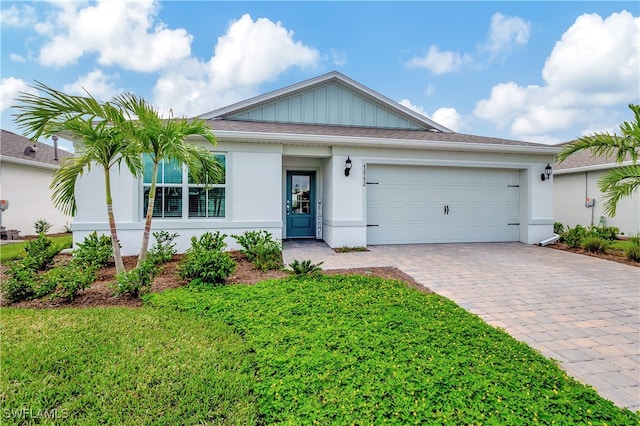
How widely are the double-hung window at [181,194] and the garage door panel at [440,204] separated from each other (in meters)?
4.35

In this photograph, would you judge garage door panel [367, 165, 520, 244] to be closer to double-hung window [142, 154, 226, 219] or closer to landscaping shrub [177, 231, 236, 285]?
double-hung window [142, 154, 226, 219]

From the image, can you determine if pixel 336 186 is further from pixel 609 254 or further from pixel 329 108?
pixel 609 254

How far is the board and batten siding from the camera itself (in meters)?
11.1

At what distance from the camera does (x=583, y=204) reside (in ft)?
40.6

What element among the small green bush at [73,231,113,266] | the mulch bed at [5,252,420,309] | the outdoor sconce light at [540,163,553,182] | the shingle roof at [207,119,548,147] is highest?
the shingle roof at [207,119,548,147]

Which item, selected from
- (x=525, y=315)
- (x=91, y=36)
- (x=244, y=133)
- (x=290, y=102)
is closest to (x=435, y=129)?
(x=290, y=102)

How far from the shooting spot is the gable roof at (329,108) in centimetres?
1095

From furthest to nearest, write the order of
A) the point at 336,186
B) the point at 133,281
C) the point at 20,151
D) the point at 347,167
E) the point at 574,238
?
the point at 20,151 < the point at 574,238 < the point at 336,186 < the point at 347,167 < the point at 133,281

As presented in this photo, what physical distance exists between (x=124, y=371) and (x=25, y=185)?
1419 cm

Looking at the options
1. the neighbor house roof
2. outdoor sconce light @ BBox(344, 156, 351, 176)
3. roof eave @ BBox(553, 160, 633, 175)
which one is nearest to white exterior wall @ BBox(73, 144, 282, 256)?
outdoor sconce light @ BBox(344, 156, 351, 176)

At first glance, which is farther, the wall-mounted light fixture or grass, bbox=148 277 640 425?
the wall-mounted light fixture

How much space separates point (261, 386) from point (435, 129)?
1209 centimetres

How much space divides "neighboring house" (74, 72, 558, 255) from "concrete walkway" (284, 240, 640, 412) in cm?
101

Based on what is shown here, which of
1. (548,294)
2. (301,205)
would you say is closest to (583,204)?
(548,294)
